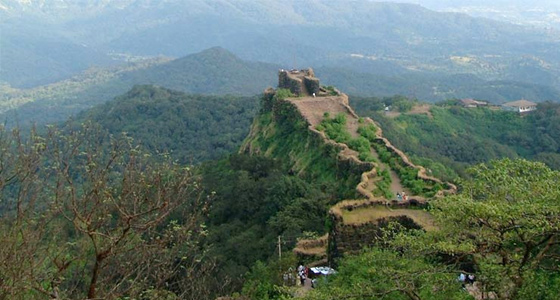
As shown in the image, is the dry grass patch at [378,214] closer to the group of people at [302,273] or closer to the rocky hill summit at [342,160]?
the rocky hill summit at [342,160]

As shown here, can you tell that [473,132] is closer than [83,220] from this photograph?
No

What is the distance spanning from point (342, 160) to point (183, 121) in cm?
5946

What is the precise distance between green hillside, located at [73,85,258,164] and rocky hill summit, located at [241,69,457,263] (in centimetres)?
2933

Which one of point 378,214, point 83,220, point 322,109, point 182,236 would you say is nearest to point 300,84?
point 322,109

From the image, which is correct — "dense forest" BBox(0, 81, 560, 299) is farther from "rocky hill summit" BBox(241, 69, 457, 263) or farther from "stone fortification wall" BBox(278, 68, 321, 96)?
"stone fortification wall" BBox(278, 68, 321, 96)

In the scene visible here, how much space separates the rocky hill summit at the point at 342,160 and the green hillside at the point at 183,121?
96.2 feet

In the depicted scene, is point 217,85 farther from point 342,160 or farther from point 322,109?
point 342,160

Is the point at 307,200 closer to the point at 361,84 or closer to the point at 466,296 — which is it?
the point at 466,296

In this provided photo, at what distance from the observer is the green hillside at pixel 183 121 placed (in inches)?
3000

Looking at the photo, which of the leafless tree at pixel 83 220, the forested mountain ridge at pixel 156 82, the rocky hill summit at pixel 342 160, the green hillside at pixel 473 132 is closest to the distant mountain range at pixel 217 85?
the forested mountain ridge at pixel 156 82

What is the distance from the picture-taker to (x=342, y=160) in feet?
95.3

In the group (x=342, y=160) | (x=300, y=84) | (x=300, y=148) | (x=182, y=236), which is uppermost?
(x=182, y=236)

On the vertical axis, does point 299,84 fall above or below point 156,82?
above

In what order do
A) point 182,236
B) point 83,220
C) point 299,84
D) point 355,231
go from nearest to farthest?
point 83,220, point 182,236, point 355,231, point 299,84
